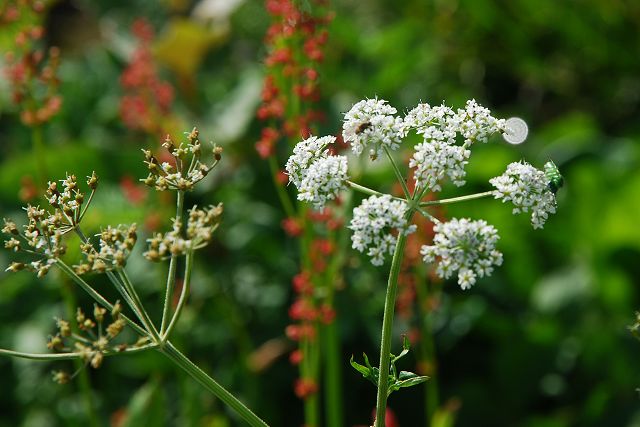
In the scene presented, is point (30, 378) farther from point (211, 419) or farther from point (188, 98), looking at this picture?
point (188, 98)

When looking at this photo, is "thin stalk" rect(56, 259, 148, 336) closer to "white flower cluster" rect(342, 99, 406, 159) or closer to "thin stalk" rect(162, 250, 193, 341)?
"thin stalk" rect(162, 250, 193, 341)

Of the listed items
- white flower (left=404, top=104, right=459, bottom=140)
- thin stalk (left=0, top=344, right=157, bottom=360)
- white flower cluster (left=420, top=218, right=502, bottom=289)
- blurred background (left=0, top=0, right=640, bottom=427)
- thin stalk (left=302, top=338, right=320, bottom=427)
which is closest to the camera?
thin stalk (left=0, top=344, right=157, bottom=360)

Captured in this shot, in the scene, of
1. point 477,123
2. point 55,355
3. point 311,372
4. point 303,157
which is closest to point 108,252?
point 55,355

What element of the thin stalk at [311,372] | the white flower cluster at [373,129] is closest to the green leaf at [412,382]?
the white flower cluster at [373,129]

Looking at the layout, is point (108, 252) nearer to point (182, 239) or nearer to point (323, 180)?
point (182, 239)

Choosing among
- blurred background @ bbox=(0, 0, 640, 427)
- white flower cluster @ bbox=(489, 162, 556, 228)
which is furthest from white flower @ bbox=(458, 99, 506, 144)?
blurred background @ bbox=(0, 0, 640, 427)

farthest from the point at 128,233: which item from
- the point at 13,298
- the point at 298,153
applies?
the point at 13,298

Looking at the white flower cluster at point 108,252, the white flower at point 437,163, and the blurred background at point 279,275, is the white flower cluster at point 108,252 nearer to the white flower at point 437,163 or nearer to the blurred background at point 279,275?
the white flower at point 437,163
